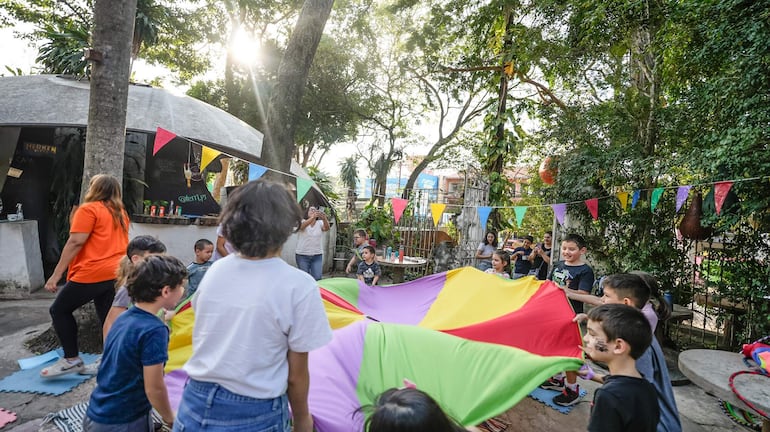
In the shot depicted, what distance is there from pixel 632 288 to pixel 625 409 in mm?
1022

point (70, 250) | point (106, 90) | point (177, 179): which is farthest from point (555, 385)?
point (177, 179)

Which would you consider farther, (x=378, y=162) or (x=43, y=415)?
(x=378, y=162)

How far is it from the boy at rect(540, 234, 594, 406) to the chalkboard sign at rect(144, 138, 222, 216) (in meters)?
7.74

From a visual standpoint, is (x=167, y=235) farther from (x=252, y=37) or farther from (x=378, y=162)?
(x=378, y=162)

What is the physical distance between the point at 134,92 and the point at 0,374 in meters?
6.04

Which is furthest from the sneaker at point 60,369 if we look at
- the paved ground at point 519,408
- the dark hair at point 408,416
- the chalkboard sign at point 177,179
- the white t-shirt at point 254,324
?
the chalkboard sign at point 177,179

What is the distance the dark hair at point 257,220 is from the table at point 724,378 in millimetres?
2765

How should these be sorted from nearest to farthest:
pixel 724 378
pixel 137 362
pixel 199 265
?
pixel 137 362, pixel 724 378, pixel 199 265

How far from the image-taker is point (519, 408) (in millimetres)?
3395

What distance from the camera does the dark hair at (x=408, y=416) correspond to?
3.52 ft

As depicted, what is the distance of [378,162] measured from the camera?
1698 centimetres

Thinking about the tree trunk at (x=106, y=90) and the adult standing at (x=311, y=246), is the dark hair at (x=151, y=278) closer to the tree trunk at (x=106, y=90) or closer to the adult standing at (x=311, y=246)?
the tree trunk at (x=106, y=90)

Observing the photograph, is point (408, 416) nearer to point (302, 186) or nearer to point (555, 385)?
point (555, 385)

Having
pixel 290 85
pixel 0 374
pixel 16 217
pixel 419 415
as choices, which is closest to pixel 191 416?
pixel 419 415
